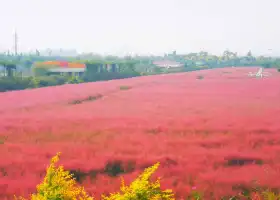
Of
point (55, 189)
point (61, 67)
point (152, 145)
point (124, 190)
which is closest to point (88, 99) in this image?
point (152, 145)

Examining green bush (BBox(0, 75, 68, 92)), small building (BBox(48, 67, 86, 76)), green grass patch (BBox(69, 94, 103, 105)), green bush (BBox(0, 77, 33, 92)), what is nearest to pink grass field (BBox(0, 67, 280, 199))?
green grass patch (BBox(69, 94, 103, 105))

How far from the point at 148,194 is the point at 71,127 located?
29.9ft

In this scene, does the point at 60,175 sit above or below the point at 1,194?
above

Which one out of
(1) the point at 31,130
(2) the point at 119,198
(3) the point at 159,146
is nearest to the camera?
(2) the point at 119,198

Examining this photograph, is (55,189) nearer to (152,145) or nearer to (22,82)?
(152,145)

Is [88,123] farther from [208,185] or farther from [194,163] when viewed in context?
[208,185]

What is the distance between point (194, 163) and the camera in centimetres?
787

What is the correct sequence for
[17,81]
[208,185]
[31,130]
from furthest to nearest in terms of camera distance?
[17,81] < [31,130] < [208,185]

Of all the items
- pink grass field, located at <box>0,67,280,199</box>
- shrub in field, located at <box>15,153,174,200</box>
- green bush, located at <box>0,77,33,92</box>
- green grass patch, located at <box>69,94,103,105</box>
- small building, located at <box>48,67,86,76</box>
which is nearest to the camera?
shrub in field, located at <box>15,153,174,200</box>

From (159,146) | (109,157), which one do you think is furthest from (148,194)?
(159,146)

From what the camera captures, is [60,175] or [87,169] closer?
[60,175]

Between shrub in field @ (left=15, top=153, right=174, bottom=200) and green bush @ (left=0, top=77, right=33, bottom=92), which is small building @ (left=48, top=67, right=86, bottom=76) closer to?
green bush @ (left=0, top=77, right=33, bottom=92)

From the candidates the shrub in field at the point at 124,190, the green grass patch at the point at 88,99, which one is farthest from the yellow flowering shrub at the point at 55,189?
the green grass patch at the point at 88,99

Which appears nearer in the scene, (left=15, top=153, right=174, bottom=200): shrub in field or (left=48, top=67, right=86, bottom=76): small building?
(left=15, top=153, right=174, bottom=200): shrub in field
